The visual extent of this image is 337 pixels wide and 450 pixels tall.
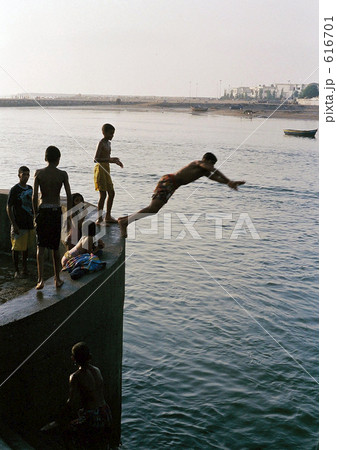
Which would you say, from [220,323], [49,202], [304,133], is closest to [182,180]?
[49,202]

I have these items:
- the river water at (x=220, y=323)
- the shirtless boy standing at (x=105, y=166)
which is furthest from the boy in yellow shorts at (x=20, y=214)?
the river water at (x=220, y=323)

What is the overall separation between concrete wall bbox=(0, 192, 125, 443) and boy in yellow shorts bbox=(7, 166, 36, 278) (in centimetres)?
229

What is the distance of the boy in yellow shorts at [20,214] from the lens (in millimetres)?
9031

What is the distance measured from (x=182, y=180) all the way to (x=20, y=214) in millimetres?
2587

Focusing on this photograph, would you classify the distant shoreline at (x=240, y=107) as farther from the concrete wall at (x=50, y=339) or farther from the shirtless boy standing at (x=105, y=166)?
the concrete wall at (x=50, y=339)

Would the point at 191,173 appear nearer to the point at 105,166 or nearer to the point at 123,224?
the point at 123,224

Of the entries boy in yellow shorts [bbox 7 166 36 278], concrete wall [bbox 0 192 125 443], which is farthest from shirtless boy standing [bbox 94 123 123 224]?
concrete wall [bbox 0 192 125 443]

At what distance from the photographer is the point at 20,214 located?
916 centimetres

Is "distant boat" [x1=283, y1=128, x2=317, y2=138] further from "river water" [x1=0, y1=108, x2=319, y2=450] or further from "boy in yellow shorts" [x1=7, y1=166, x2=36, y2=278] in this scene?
"boy in yellow shorts" [x1=7, y1=166, x2=36, y2=278]

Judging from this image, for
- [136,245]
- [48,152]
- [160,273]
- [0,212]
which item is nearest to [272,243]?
[136,245]

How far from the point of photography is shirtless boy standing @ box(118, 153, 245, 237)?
8.48m

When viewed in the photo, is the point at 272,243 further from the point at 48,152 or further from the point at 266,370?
the point at 48,152

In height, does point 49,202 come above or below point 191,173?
below

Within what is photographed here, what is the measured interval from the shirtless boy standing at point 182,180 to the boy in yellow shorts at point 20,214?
152 cm
